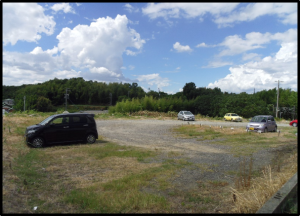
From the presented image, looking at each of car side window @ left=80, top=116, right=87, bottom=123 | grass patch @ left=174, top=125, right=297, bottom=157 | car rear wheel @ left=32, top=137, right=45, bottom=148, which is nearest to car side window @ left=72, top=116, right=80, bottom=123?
car side window @ left=80, top=116, right=87, bottom=123

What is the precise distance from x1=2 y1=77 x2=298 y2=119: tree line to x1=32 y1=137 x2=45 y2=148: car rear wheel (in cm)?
2399

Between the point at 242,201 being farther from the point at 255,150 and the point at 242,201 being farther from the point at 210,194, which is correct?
the point at 255,150

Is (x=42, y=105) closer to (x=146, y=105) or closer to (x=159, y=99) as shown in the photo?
(x=146, y=105)

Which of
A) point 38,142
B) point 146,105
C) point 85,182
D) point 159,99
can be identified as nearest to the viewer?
point 85,182

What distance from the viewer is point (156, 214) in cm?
427

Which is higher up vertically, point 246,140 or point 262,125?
point 262,125

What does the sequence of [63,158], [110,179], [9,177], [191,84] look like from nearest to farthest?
1. [9,177]
2. [110,179]
3. [63,158]
4. [191,84]

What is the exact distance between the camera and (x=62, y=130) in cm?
1166

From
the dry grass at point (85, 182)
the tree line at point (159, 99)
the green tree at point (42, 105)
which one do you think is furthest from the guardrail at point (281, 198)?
the green tree at point (42, 105)

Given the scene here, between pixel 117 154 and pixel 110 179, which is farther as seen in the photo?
pixel 117 154

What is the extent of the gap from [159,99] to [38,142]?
3834 centimetres

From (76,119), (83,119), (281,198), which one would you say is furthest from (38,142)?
(281,198)

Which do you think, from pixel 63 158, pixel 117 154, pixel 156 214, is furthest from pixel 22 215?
pixel 117 154

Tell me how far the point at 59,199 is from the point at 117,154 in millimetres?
4683
